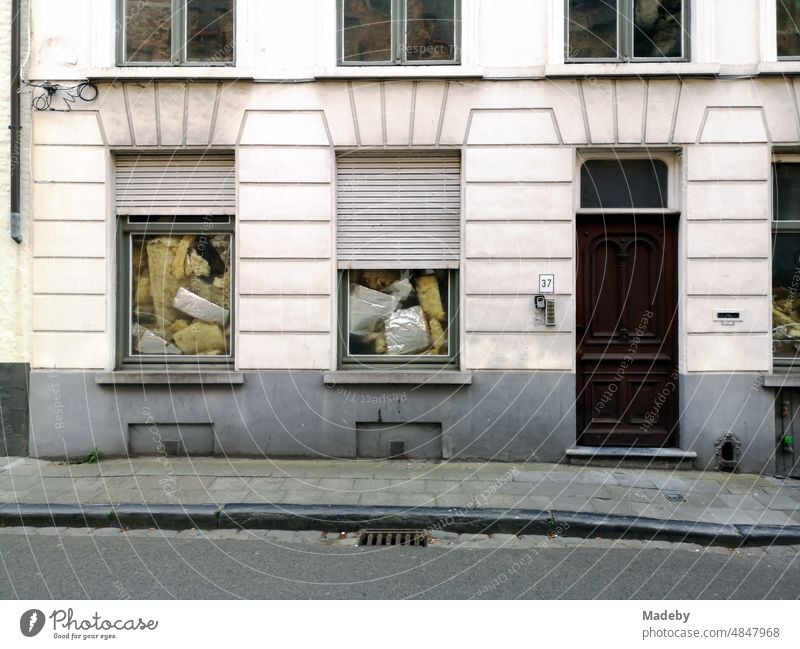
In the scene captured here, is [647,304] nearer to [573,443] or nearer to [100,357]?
[573,443]

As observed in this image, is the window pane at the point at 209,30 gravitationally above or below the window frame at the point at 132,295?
above

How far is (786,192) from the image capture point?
8656 mm

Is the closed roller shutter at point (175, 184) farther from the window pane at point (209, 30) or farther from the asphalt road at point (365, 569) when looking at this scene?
the asphalt road at point (365, 569)

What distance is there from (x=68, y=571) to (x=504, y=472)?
16.6ft

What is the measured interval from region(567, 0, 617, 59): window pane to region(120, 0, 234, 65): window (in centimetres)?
484

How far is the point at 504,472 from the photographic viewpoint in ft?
26.6

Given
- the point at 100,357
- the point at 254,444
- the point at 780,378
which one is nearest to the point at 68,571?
the point at 254,444

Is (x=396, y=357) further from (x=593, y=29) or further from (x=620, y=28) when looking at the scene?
(x=620, y=28)

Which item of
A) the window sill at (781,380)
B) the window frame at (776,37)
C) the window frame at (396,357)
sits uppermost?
the window frame at (776,37)

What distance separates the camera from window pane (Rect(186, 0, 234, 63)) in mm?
8852

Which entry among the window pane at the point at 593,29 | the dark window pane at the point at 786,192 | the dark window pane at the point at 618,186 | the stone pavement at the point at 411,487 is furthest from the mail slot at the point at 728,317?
the window pane at the point at 593,29

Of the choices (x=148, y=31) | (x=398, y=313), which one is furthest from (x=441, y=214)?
(x=148, y=31)

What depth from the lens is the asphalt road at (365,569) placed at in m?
4.95

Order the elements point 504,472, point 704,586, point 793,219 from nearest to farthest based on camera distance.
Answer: point 704,586 < point 504,472 < point 793,219
